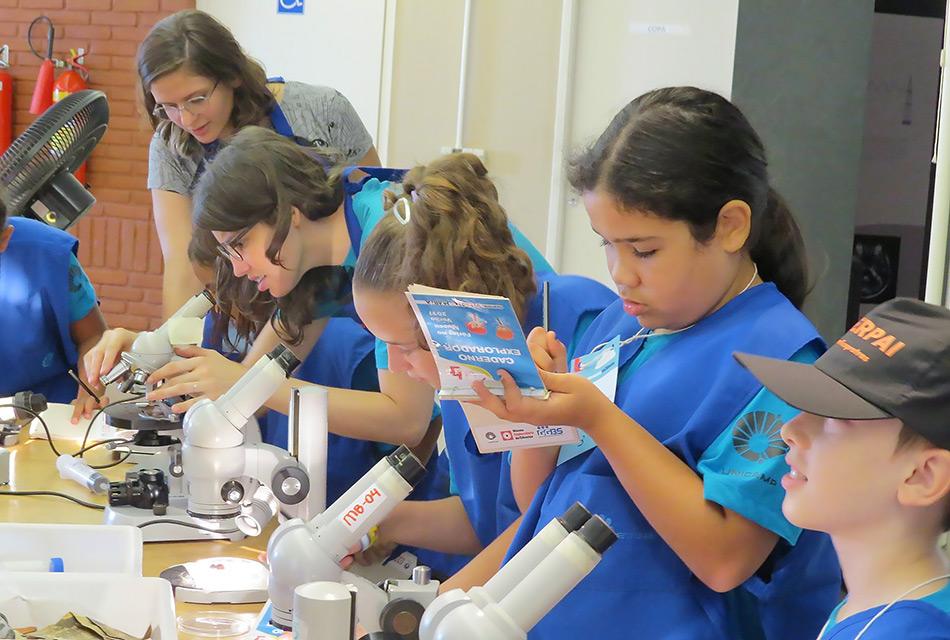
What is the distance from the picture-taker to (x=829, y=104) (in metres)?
2.88

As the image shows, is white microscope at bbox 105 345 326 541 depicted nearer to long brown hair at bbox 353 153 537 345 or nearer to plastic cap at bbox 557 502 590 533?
long brown hair at bbox 353 153 537 345

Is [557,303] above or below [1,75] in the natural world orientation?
below

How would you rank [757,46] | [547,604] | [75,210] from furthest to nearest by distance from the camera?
[757,46], [75,210], [547,604]

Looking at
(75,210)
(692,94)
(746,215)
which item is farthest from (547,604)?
(75,210)

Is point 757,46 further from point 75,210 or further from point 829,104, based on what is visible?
point 75,210

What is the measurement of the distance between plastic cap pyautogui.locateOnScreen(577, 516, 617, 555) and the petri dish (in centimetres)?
65

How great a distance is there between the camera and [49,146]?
2352 mm

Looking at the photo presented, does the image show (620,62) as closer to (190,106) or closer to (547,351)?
(190,106)

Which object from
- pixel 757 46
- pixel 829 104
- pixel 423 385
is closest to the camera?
pixel 423 385

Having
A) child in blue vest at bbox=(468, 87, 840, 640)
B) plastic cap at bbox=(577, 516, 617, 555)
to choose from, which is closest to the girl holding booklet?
child in blue vest at bbox=(468, 87, 840, 640)

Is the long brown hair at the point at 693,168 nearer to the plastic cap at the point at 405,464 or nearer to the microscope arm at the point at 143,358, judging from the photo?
the plastic cap at the point at 405,464

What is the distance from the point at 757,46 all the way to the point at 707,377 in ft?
7.20

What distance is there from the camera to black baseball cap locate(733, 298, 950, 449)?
0.87 metres

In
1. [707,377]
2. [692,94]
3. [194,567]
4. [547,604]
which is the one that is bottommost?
[194,567]
